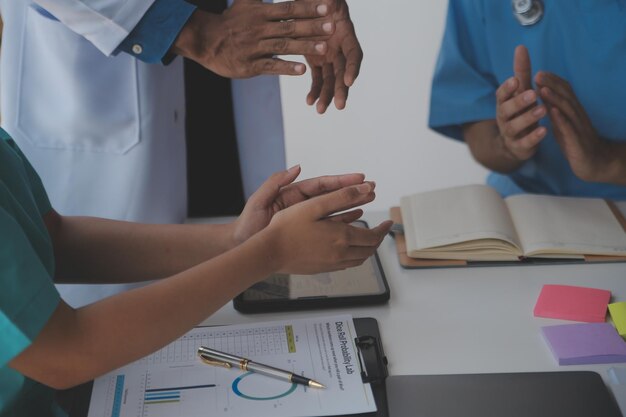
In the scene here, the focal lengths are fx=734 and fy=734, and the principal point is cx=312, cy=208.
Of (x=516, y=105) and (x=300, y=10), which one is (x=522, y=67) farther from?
(x=300, y=10)

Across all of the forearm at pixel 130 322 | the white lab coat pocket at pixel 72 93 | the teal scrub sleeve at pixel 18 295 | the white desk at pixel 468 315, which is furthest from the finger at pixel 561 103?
the teal scrub sleeve at pixel 18 295

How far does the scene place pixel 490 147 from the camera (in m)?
1.50

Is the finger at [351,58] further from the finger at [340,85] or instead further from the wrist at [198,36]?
the wrist at [198,36]

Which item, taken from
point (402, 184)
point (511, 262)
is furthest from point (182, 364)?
point (402, 184)

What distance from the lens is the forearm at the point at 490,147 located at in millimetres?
1481

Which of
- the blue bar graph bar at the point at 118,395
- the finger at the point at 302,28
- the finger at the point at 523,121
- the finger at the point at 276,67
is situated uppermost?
the finger at the point at 302,28

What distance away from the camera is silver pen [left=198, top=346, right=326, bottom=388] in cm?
87

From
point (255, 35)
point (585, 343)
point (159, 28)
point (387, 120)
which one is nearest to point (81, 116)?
point (159, 28)

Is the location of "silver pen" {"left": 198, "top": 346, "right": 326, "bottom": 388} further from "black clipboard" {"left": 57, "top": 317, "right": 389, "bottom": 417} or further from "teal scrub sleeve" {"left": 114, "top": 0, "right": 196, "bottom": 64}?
"teal scrub sleeve" {"left": 114, "top": 0, "right": 196, "bottom": 64}

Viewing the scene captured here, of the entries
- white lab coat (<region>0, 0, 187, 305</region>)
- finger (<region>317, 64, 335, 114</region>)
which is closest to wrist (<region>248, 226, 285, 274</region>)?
finger (<region>317, 64, 335, 114</region>)

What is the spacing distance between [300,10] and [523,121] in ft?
1.43

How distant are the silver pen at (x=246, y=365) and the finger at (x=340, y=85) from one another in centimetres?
48

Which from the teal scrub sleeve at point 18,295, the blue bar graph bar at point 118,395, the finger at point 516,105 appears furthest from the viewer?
the finger at point 516,105

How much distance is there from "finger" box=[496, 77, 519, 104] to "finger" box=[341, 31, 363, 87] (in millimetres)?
257
